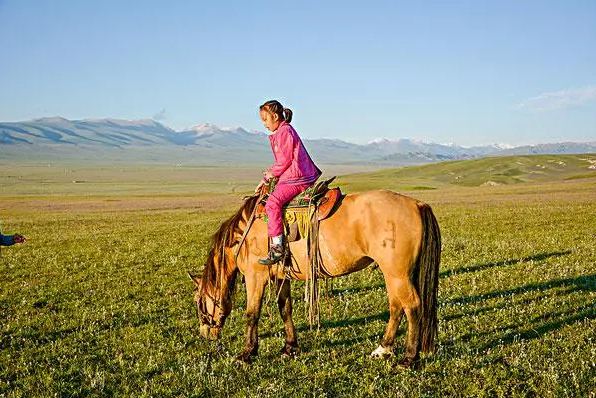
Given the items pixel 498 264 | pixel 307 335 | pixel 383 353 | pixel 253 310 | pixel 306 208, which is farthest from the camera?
pixel 498 264

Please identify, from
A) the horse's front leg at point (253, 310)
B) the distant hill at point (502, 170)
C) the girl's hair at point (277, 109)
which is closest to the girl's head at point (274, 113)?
the girl's hair at point (277, 109)

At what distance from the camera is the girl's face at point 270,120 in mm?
7453

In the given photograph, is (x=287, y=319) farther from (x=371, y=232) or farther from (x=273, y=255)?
(x=371, y=232)

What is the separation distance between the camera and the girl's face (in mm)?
7453

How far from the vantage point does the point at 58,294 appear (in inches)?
473

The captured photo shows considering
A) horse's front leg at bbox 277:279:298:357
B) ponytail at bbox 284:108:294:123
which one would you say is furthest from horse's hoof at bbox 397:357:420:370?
ponytail at bbox 284:108:294:123

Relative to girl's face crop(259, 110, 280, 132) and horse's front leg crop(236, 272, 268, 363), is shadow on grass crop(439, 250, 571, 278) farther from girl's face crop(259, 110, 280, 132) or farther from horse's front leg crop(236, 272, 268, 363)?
girl's face crop(259, 110, 280, 132)

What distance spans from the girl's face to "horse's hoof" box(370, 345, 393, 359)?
13.0 ft

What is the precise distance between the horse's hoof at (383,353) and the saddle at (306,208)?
217 centimetres

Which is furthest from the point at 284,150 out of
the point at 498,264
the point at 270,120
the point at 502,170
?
the point at 502,170

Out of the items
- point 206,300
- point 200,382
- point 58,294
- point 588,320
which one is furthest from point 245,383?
point 58,294

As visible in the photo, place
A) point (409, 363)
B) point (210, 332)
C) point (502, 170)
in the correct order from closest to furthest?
point (409, 363)
point (210, 332)
point (502, 170)

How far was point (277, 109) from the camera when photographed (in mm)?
7438

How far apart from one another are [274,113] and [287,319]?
3532mm
